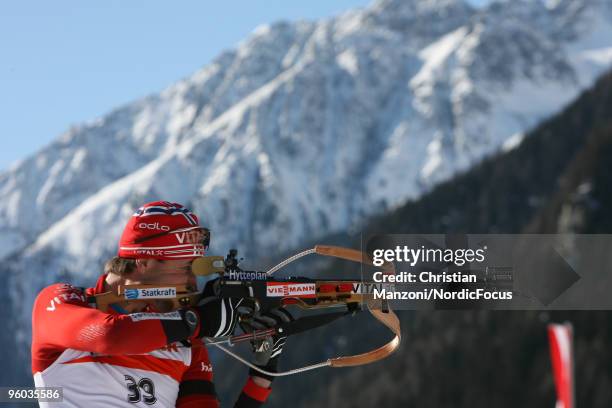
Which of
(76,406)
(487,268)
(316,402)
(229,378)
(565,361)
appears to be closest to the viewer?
(76,406)

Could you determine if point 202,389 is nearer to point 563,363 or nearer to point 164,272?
point 164,272

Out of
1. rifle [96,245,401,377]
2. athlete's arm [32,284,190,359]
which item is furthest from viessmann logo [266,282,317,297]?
athlete's arm [32,284,190,359]

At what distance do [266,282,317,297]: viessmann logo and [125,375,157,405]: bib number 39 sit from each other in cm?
71

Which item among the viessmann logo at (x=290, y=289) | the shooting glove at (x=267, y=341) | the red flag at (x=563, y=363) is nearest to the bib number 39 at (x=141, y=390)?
the shooting glove at (x=267, y=341)

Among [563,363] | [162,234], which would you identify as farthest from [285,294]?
[563,363]

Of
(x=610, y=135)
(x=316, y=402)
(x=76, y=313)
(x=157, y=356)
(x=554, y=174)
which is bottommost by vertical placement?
(x=316, y=402)

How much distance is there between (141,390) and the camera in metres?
4.72

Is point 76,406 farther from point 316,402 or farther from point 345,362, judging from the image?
point 316,402

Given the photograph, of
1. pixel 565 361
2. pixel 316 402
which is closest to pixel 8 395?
pixel 565 361

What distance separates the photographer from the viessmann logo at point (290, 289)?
4.98m

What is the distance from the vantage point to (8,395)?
5.55 metres

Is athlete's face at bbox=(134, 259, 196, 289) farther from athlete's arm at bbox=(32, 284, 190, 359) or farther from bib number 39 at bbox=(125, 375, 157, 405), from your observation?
bib number 39 at bbox=(125, 375, 157, 405)

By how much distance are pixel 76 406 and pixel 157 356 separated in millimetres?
437

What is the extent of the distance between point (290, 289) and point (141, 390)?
87 cm
